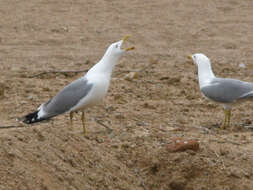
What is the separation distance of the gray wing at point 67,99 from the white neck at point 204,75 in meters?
1.75

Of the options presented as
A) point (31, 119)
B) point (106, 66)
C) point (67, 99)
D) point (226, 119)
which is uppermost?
point (106, 66)

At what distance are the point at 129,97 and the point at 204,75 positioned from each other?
108 cm

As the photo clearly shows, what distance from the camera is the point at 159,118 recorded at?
6633mm

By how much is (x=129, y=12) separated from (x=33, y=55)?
11.9 ft

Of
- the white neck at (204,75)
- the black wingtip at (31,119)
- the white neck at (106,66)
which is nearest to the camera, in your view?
the black wingtip at (31,119)

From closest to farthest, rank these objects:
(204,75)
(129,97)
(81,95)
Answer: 1. (81,95)
2. (204,75)
3. (129,97)

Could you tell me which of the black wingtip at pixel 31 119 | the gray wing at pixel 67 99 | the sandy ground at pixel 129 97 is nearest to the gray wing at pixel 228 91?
the sandy ground at pixel 129 97

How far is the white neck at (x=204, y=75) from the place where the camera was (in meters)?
6.90

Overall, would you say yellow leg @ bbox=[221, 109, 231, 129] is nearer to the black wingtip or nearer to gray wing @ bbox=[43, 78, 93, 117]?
gray wing @ bbox=[43, 78, 93, 117]

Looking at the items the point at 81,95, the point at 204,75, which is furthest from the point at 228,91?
the point at 81,95

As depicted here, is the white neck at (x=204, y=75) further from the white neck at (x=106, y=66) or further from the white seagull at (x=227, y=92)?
the white neck at (x=106, y=66)

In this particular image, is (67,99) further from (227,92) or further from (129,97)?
(227,92)

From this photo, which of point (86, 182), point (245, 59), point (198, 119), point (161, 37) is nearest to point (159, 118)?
point (198, 119)

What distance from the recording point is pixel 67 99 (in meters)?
5.78
